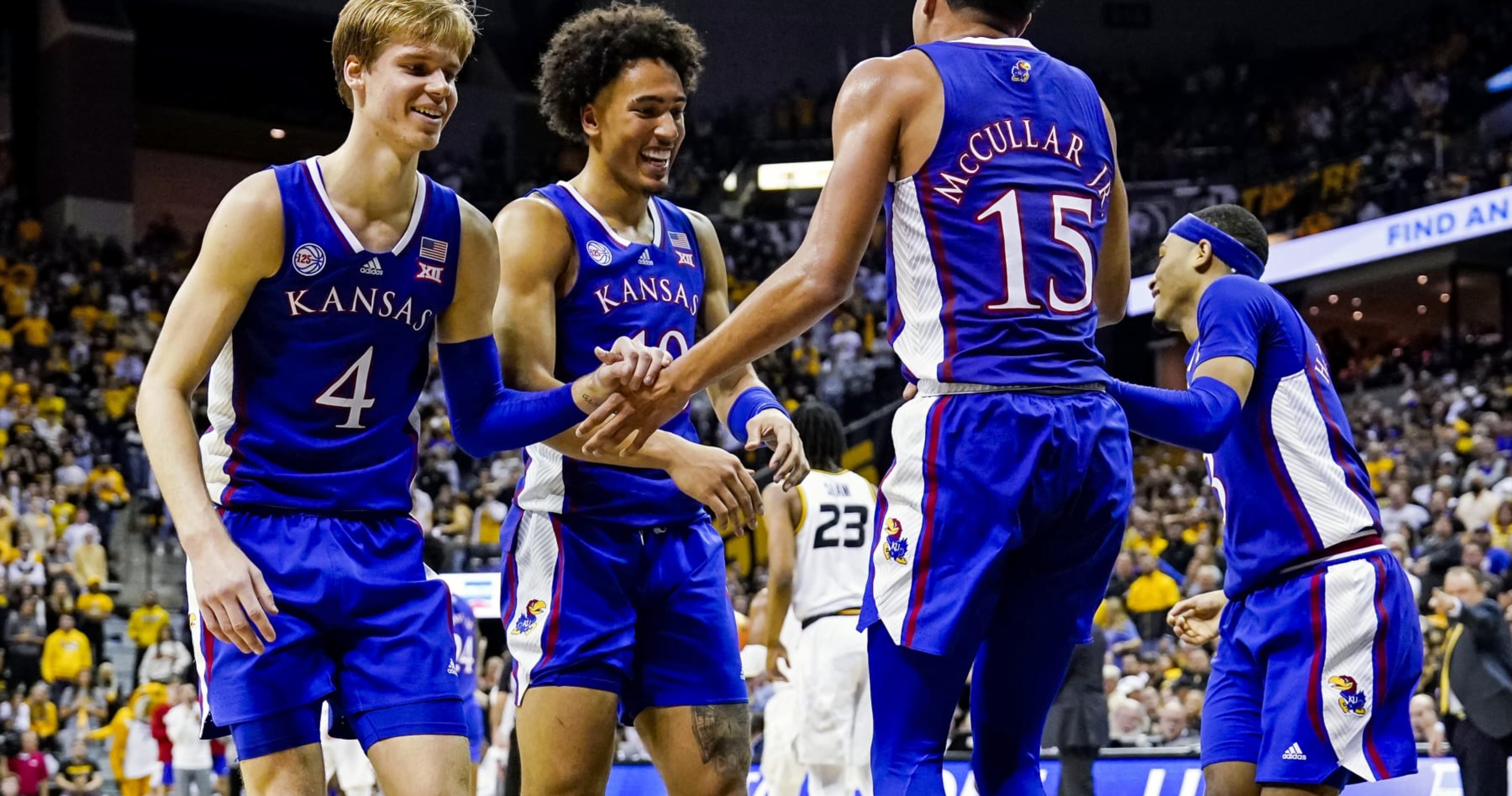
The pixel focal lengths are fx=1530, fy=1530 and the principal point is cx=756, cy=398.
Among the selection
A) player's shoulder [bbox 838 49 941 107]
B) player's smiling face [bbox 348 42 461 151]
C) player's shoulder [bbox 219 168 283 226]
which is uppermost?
player's smiling face [bbox 348 42 461 151]

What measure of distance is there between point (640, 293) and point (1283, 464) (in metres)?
1.96

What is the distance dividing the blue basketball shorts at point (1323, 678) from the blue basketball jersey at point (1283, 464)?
79 mm

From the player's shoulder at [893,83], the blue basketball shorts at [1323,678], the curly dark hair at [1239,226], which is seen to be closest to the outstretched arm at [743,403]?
the player's shoulder at [893,83]

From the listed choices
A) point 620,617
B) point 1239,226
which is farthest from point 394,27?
point 1239,226

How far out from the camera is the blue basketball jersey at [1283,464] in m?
4.47

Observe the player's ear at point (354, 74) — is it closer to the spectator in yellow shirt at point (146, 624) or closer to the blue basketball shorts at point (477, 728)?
the blue basketball shorts at point (477, 728)

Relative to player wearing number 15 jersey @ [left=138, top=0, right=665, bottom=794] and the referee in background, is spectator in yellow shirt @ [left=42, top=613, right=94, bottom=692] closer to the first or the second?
the referee in background

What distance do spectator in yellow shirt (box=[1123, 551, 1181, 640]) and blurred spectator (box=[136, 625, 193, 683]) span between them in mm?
9383

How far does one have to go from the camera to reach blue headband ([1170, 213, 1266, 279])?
4.77 m

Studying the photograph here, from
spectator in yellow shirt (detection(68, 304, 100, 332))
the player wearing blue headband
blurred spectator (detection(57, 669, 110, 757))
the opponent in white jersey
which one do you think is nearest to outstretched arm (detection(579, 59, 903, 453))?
the player wearing blue headband

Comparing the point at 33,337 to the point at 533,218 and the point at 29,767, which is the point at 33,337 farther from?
the point at 533,218

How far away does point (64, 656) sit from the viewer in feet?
52.7

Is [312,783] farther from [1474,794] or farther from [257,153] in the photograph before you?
[257,153]

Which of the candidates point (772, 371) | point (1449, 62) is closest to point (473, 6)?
point (772, 371)
